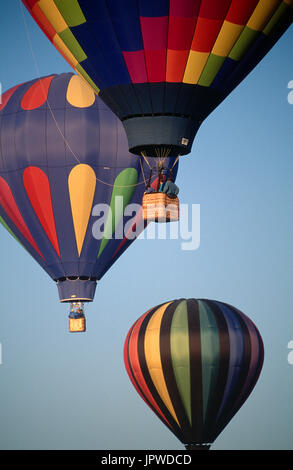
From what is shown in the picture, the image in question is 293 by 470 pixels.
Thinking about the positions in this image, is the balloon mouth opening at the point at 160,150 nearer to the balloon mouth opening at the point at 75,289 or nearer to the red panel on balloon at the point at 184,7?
the red panel on balloon at the point at 184,7

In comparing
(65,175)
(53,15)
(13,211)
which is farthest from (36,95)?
(53,15)

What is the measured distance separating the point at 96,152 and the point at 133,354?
3.65m

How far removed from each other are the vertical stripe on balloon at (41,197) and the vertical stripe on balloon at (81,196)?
392mm

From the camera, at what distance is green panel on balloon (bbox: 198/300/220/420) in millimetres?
25938

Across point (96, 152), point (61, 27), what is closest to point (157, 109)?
point (61, 27)

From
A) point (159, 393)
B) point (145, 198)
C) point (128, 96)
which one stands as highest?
point (128, 96)

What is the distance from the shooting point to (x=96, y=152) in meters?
26.6

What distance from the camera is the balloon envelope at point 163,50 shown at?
21.3m

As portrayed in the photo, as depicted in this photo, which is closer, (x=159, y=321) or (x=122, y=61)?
(x=122, y=61)

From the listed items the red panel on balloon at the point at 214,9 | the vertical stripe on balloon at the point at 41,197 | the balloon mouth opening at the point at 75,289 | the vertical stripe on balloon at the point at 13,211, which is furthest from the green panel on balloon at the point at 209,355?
the red panel on balloon at the point at 214,9

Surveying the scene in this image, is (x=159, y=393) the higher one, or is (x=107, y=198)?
(x=107, y=198)

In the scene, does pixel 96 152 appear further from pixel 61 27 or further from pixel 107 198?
pixel 61 27

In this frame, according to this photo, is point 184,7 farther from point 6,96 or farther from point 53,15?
point 6,96

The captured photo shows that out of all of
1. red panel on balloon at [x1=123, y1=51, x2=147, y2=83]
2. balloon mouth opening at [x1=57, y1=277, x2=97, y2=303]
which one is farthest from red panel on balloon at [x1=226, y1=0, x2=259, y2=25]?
balloon mouth opening at [x1=57, y1=277, x2=97, y2=303]
